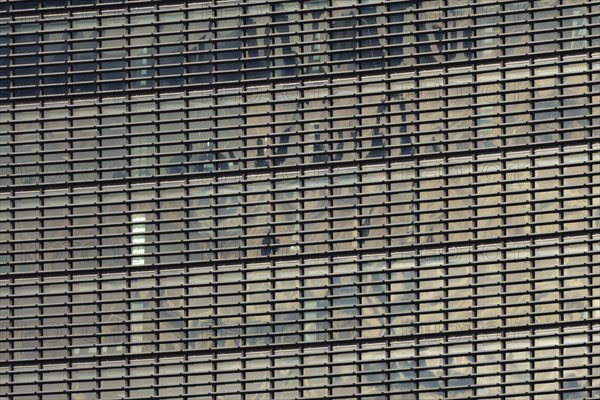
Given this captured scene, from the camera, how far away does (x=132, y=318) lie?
2572 cm

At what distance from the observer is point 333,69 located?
2566 centimetres

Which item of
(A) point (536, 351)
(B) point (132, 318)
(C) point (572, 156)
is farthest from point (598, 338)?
(B) point (132, 318)

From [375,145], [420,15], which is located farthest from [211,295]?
[420,15]

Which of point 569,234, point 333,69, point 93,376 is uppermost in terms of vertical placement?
point 333,69

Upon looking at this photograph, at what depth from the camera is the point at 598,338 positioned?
2517 centimetres

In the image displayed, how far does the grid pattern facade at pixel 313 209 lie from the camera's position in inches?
995

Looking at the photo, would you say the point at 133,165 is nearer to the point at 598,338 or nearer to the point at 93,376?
the point at 93,376

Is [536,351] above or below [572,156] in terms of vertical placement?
Result: below

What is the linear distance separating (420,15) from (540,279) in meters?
3.75

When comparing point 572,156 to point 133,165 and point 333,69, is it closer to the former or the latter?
point 333,69

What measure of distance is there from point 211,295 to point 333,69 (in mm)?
3320

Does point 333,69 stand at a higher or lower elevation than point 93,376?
higher

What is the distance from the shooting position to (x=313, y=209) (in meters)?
25.5

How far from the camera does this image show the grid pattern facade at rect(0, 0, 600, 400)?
82.9 ft
